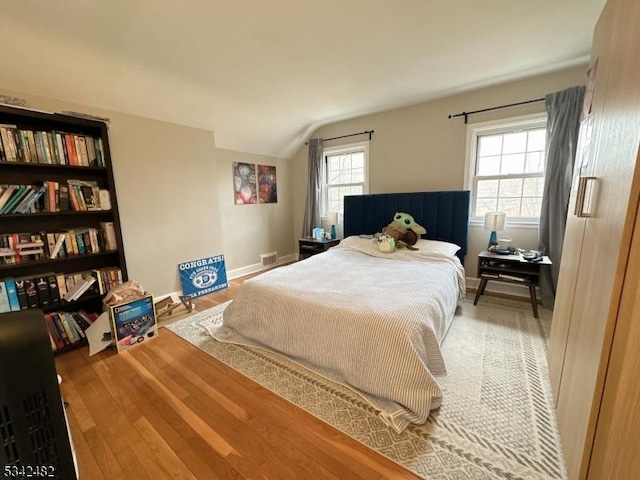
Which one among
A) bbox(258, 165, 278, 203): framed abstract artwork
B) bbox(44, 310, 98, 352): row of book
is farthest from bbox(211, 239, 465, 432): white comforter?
bbox(258, 165, 278, 203): framed abstract artwork

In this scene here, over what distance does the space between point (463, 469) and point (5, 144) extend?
11.4ft

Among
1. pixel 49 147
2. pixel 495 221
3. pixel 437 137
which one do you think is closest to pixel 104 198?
pixel 49 147

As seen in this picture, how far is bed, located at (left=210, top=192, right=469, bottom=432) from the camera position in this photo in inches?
54.6

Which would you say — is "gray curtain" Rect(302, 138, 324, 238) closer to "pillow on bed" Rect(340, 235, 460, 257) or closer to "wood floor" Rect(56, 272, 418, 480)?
"pillow on bed" Rect(340, 235, 460, 257)

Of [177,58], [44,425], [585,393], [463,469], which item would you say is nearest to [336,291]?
[463,469]

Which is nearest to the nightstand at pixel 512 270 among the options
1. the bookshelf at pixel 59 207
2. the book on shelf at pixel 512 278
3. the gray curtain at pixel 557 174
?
the book on shelf at pixel 512 278

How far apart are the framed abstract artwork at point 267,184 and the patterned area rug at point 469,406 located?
2.61 meters

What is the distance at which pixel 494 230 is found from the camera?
9.14 feet

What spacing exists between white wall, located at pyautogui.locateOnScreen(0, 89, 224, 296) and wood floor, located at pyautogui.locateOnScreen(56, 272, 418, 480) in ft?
4.21

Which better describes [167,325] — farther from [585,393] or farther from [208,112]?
[585,393]

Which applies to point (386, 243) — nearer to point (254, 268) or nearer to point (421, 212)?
point (421, 212)

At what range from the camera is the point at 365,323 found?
151 centimetres

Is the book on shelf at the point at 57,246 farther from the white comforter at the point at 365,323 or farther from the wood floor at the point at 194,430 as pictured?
the white comforter at the point at 365,323

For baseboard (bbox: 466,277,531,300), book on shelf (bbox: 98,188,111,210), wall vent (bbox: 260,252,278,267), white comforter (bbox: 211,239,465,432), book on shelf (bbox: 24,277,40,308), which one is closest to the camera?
white comforter (bbox: 211,239,465,432)
